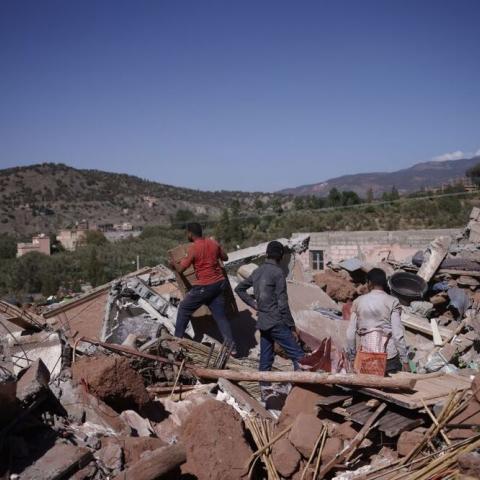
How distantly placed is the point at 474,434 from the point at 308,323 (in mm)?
4067

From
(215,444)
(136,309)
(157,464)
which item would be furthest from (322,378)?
(136,309)

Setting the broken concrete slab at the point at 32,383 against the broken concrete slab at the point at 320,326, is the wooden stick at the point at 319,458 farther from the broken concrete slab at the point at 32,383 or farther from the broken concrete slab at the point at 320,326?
the broken concrete slab at the point at 320,326

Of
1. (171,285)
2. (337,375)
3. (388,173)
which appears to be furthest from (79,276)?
(388,173)

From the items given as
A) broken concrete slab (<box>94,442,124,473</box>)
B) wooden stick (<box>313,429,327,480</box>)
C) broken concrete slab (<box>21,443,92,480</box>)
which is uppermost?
broken concrete slab (<box>21,443,92,480</box>)

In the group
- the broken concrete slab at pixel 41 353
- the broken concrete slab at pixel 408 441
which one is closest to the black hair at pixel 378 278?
the broken concrete slab at pixel 408 441

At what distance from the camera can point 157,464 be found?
350 cm

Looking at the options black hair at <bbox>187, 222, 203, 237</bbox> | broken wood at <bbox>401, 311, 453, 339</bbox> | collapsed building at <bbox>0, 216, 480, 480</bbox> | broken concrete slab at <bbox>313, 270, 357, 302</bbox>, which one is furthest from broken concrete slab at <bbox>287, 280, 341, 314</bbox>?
black hair at <bbox>187, 222, 203, 237</bbox>

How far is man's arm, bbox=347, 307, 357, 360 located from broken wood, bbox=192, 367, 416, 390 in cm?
53

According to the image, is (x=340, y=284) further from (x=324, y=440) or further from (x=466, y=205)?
(x=466, y=205)

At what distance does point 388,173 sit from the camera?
566 ft

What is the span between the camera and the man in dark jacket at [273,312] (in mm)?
5418

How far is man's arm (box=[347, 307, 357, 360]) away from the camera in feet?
15.5

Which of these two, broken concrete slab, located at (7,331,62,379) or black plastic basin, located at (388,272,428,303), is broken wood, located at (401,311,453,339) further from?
broken concrete slab, located at (7,331,62,379)

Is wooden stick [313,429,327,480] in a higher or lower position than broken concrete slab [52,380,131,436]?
lower
